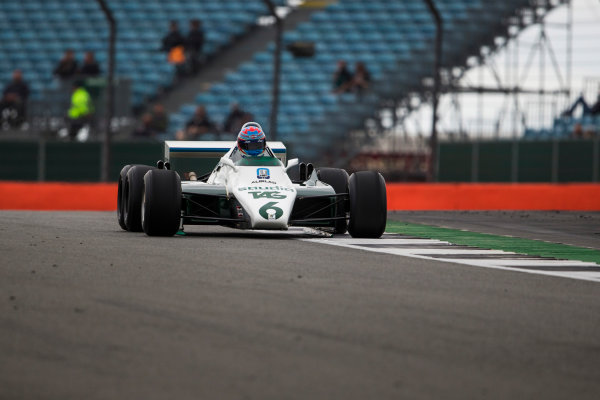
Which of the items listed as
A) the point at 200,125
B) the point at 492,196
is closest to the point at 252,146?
the point at 492,196

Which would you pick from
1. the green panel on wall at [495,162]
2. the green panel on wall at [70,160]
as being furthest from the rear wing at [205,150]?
the green panel on wall at [495,162]

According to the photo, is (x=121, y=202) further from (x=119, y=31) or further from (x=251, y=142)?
(x=119, y=31)

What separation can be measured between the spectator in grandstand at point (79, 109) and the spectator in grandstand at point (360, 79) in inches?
227

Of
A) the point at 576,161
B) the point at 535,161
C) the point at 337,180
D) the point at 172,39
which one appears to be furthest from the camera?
the point at 172,39

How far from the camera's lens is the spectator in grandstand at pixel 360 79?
27.4m

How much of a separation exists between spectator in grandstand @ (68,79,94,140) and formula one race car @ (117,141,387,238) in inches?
413

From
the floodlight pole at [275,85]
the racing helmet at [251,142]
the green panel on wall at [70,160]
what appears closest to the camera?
the racing helmet at [251,142]

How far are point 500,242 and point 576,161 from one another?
9.88m

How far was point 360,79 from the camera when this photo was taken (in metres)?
27.4

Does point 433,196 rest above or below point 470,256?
above

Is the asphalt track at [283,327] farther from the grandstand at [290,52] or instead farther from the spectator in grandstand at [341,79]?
the spectator in grandstand at [341,79]

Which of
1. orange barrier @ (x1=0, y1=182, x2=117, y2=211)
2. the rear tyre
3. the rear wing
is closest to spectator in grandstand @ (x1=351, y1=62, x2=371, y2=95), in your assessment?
orange barrier @ (x1=0, y1=182, x2=117, y2=211)

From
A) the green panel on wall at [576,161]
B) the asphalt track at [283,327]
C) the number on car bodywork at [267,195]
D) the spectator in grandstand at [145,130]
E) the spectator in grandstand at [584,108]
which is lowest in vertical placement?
the asphalt track at [283,327]

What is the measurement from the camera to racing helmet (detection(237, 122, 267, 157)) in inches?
513
